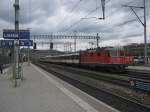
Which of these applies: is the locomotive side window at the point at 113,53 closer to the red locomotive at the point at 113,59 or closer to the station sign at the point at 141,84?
the red locomotive at the point at 113,59

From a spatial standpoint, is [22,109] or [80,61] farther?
[80,61]

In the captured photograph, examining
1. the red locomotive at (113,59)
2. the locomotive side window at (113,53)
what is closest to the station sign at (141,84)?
the red locomotive at (113,59)

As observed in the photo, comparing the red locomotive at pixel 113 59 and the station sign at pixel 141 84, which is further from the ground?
the red locomotive at pixel 113 59

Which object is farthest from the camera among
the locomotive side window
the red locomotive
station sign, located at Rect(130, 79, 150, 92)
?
the locomotive side window

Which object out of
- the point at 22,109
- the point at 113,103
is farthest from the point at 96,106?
the point at 22,109

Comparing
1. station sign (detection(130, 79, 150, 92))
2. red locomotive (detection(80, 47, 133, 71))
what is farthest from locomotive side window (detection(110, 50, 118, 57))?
station sign (detection(130, 79, 150, 92))

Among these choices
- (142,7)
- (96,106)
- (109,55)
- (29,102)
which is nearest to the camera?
(96,106)

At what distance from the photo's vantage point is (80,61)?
4622 centimetres

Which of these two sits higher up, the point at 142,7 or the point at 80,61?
the point at 142,7

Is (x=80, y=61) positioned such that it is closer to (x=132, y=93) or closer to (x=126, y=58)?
(x=126, y=58)

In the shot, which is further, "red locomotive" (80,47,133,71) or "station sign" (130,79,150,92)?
"red locomotive" (80,47,133,71)

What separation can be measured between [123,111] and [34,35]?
2298 inches

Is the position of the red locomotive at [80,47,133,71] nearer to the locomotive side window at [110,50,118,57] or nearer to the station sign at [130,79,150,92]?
the locomotive side window at [110,50,118,57]

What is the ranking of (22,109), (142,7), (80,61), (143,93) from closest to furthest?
(22,109), (143,93), (142,7), (80,61)
